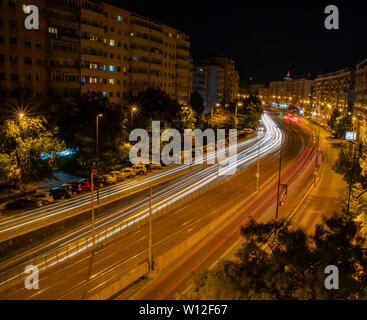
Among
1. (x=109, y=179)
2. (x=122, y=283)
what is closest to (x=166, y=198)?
(x=109, y=179)

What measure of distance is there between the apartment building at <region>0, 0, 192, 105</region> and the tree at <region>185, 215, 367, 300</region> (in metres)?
39.5

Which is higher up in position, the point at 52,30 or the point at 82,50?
the point at 52,30

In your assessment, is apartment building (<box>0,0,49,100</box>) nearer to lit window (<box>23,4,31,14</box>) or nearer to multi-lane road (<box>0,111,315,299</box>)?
lit window (<box>23,4,31,14</box>)

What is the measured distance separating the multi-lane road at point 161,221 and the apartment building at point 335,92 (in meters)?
58.3

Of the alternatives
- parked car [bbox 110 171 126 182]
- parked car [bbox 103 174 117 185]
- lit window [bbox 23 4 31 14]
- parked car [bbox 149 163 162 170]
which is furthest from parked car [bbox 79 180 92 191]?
lit window [bbox 23 4 31 14]

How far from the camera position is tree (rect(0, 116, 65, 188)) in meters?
28.3

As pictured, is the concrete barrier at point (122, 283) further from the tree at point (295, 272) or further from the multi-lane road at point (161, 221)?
the tree at point (295, 272)

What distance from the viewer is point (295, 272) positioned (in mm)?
9703

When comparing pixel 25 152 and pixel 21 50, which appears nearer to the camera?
pixel 25 152

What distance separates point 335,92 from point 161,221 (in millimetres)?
102946

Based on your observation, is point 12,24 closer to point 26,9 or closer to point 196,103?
point 26,9

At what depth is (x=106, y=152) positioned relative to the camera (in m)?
35.8

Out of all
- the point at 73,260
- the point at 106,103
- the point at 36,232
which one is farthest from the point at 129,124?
the point at 73,260
